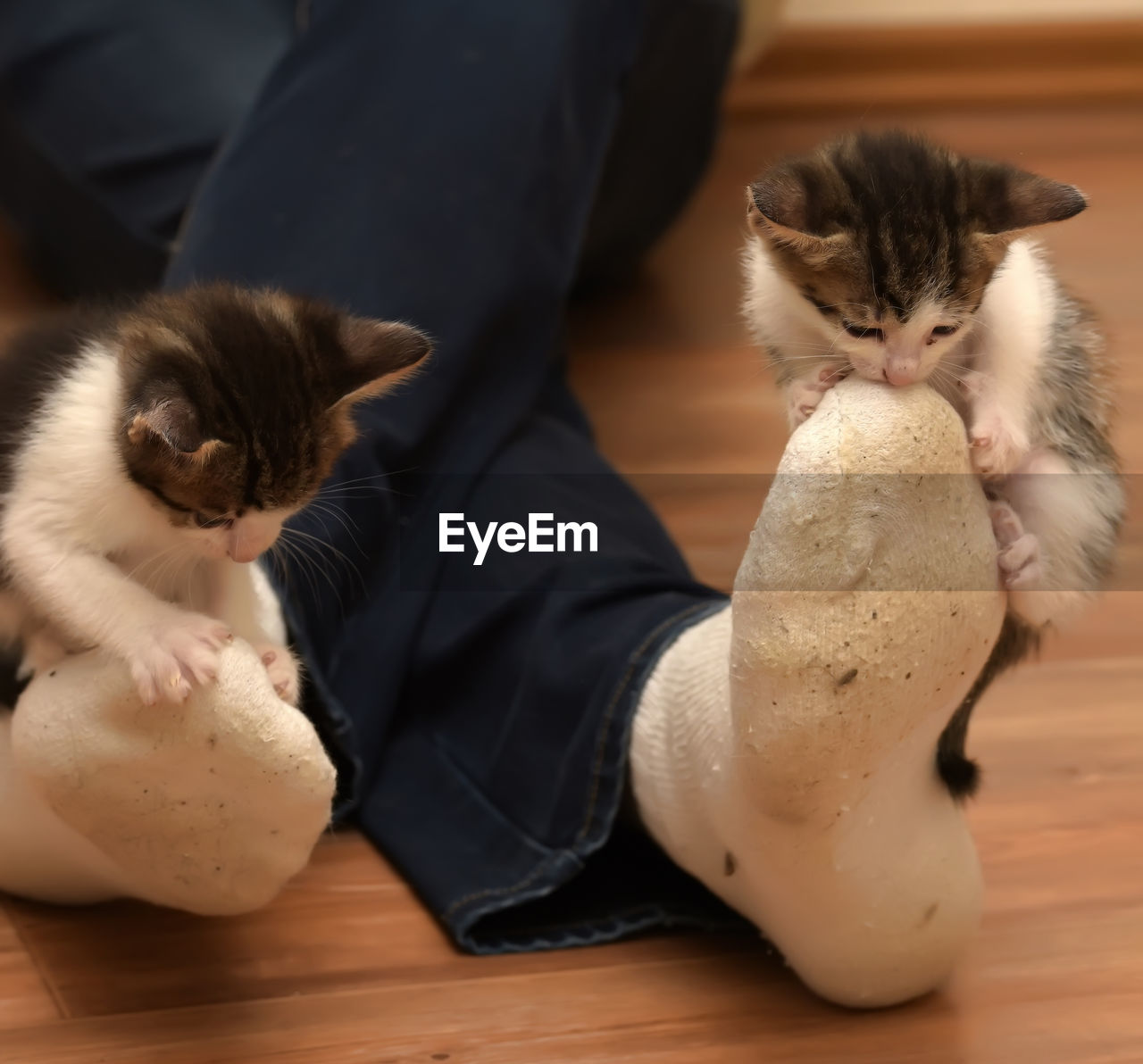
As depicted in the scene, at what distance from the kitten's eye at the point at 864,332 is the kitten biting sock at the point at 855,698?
3 centimetres

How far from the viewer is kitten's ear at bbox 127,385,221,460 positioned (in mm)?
907

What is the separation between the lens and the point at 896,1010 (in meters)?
1.11

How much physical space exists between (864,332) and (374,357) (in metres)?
0.32

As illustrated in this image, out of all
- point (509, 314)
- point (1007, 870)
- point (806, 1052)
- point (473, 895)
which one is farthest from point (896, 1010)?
point (509, 314)

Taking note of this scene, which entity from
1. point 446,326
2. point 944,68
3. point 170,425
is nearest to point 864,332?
point 170,425

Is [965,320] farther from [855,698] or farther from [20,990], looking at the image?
[20,990]

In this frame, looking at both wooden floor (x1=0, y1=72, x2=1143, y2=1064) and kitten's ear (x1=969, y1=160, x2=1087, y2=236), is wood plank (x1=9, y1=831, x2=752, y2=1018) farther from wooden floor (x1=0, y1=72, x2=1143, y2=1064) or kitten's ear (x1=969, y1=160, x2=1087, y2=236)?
kitten's ear (x1=969, y1=160, x2=1087, y2=236)

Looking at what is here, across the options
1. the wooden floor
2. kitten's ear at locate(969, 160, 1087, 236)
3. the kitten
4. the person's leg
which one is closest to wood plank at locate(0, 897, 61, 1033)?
the wooden floor

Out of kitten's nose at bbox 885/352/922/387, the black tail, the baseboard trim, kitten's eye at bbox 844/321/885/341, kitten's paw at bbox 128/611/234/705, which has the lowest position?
the baseboard trim

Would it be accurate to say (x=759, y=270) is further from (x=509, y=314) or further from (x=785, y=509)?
(x=509, y=314)

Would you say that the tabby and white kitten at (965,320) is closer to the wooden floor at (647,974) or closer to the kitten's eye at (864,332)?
the kitten's eye at (864,332)

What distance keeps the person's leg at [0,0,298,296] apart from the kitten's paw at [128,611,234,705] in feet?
3.40

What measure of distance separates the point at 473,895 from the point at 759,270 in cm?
52

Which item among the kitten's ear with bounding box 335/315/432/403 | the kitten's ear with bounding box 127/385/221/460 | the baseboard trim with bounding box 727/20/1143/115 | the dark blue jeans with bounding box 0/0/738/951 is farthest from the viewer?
the baseboard trim with bounding box 727/20/1143/115
